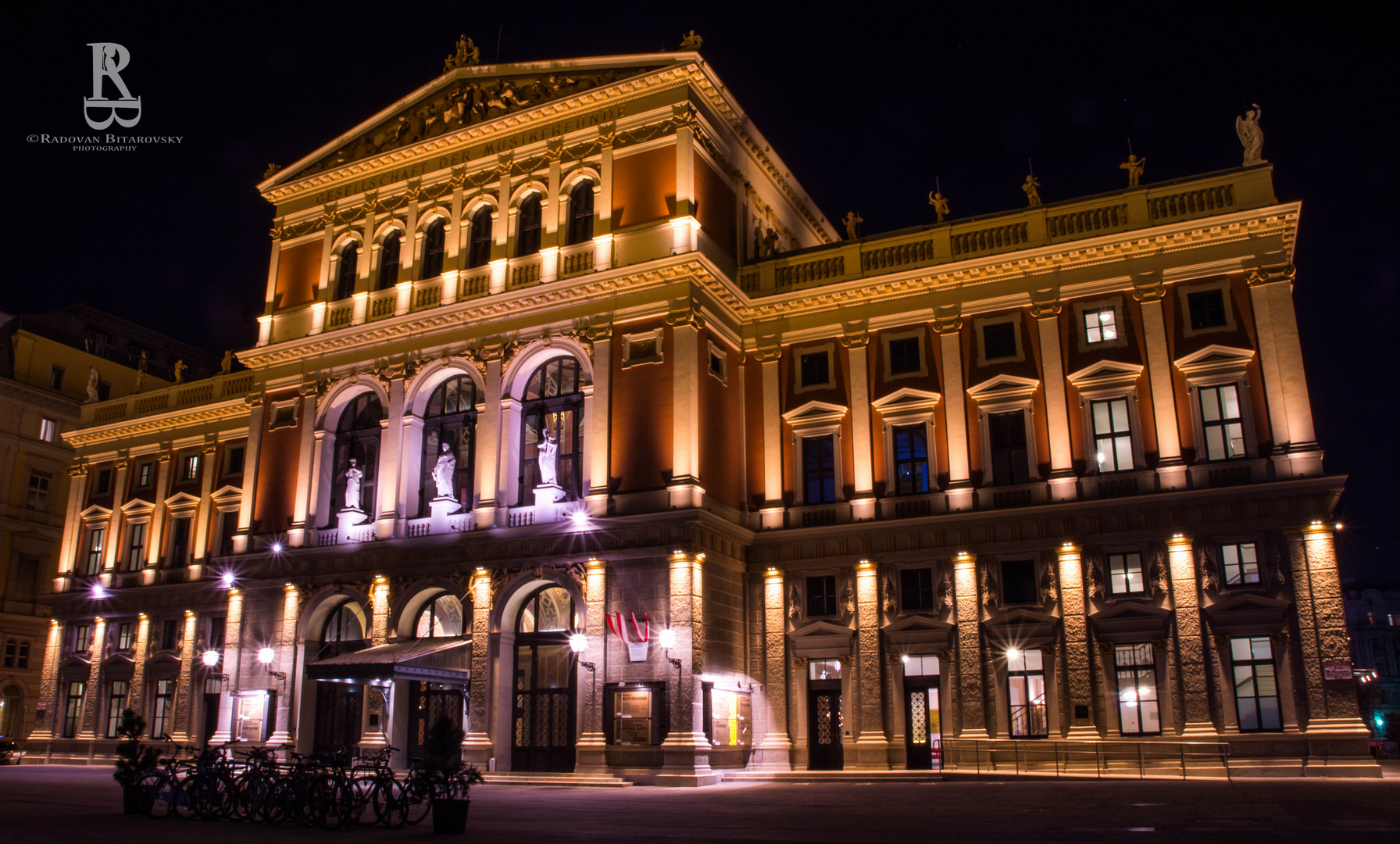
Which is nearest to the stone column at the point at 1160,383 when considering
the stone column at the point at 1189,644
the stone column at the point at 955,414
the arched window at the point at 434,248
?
the stone column at the point at 1189,644

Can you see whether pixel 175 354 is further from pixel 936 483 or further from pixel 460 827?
pixel 460 827

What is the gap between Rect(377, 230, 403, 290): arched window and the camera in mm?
36719

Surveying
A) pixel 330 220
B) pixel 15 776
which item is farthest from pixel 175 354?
pixel 15 776

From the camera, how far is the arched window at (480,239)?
1382 inches

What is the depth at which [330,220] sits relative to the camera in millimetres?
38156

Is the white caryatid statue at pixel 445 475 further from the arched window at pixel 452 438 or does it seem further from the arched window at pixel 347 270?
the arched window at pixel 347 270

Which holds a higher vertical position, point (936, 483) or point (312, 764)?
point (936, 483)

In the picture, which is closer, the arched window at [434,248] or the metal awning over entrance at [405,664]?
the metal awning over entrance at [405,664]

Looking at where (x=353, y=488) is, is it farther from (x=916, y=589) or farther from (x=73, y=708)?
(x=73, y=708)

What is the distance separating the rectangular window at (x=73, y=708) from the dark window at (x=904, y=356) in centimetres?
3338

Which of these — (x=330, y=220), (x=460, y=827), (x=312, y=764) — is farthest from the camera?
(x=330, y=220)

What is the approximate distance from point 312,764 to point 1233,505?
71.7 ft

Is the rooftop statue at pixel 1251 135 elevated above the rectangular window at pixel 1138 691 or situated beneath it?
elevated above

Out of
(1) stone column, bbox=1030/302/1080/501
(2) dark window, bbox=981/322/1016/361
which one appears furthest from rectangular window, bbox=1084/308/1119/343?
(2) dark window, bbox=981/322/1016/361
